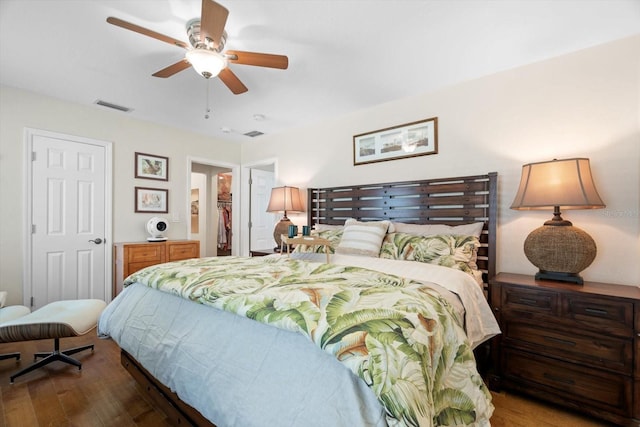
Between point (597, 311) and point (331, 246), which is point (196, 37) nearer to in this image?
point (331, 246)

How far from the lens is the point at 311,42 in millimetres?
2150

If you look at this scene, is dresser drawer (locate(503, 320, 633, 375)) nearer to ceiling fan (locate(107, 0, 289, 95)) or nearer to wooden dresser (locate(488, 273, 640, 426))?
wooden dresser (locate(488, 273, 640, 426))

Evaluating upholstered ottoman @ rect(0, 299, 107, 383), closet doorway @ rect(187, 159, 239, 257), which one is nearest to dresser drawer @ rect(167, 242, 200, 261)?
upholstered ottoman @ rect(0, 299, 107, 383)

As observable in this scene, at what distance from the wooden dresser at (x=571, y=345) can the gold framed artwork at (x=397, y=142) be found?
4.88ft

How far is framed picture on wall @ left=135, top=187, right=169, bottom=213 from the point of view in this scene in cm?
388

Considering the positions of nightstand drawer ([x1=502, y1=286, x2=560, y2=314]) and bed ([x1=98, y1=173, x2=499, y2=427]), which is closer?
bed ([x1=98, y1=173, x2=499, y2=427])

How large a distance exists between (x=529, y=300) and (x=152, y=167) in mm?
4385

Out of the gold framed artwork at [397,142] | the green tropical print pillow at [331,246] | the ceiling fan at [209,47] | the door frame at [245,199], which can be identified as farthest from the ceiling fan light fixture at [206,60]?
the door frame at [245,199]

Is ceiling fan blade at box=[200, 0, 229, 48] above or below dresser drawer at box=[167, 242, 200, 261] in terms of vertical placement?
above

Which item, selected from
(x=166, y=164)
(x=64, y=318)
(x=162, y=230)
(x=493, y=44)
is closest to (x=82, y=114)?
(x=166, y=164)

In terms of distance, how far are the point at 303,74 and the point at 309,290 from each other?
2.06 metres

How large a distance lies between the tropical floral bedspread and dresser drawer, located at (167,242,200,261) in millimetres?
2435

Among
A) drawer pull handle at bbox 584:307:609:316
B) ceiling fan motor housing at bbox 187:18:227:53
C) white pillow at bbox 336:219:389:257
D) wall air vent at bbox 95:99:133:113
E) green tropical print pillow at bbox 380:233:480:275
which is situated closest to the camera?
drawer pull handle at bbox 584:307:609:316

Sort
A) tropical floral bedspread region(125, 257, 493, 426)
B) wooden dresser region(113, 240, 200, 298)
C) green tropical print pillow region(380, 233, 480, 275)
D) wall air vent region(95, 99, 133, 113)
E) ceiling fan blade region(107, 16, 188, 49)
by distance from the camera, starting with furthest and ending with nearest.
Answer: wooden dresser region(113, 240, 200, 298), wall air vent region(95, 99, 133, 113), green tropical print pillow region(380, 233, 480, 275), ceiling fan blade region(107, 16, 188, 49), tropical floral bedspread region(125, 257, 493, 426)
